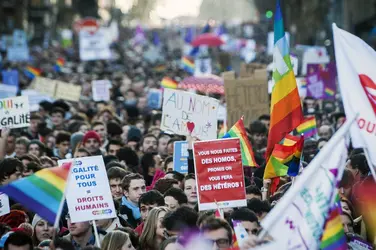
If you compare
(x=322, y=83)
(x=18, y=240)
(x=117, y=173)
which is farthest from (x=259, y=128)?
(x=18, y=240)

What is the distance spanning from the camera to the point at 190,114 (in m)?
12.4

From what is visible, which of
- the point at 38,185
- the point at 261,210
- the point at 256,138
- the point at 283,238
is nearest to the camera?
the point at 283,238

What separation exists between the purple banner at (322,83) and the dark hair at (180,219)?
11050mm

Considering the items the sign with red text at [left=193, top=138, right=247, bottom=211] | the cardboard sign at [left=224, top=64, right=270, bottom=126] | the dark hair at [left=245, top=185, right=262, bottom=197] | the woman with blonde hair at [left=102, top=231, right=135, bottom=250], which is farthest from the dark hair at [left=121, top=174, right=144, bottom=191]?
the cardboard sign at [left=224, top=64, right=270, bottom=126]

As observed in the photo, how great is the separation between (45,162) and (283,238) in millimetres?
6702

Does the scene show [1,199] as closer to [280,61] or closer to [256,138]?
[280,61]

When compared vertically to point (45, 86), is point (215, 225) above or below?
above

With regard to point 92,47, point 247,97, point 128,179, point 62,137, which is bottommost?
point 92,47

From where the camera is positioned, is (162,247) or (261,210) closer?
(162,247)

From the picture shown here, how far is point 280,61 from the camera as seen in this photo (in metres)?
11.0

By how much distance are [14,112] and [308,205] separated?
7.69 meters

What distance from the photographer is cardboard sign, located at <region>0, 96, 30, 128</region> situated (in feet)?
44.9

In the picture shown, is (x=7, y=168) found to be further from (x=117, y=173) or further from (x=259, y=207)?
(x=259, y=207)

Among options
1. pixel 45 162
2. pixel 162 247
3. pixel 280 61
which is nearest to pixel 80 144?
pixel 45 162
